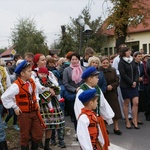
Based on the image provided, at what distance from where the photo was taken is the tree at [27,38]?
45625mm

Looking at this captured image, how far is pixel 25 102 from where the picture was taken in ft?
16.4

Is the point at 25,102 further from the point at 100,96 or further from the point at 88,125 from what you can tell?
the point at 88,125

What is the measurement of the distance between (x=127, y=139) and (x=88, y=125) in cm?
306

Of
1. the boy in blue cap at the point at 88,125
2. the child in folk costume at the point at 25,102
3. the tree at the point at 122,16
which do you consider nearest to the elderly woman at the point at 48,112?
the child in folk costume at the point at 25,102

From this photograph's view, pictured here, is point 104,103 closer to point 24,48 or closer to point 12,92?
point 12,92

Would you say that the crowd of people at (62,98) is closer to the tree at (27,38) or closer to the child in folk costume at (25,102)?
the child in folk costume at (25,102)

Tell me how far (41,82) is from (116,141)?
214 cm

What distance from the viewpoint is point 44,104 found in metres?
5.57

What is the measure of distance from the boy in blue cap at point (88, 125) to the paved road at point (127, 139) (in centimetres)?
213

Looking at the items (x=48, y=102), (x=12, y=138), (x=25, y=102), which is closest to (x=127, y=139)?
(x=48, y=102)

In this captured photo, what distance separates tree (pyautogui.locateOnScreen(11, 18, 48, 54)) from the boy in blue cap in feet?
138

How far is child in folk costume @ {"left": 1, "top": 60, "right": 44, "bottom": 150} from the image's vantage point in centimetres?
489

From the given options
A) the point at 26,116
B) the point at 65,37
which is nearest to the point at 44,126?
the point at 26,116

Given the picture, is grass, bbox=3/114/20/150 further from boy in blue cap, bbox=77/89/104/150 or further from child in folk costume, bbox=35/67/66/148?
boy in blue cap, bbox=77/89/104/150
